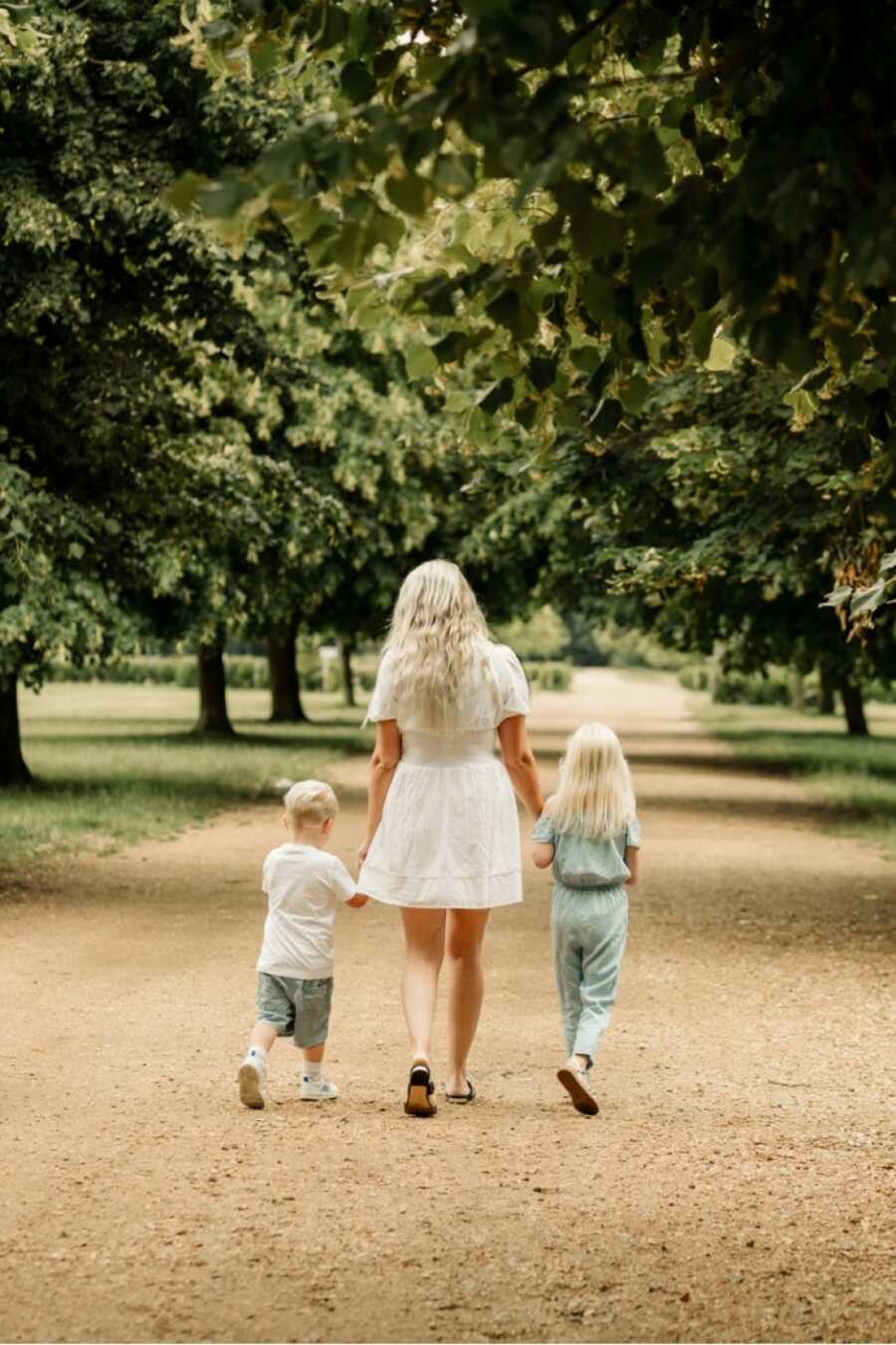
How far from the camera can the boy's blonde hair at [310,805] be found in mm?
6652

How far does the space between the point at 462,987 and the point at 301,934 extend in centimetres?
Result: 67

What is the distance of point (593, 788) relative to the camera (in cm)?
687

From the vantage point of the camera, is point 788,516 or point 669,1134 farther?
point 788,516

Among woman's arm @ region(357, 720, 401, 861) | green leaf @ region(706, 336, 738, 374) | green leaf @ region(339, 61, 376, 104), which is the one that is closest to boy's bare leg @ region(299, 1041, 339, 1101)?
woman's arm @ region(357, 720, 401, 861)

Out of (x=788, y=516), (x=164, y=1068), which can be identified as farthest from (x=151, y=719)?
(x=164, y=1068)

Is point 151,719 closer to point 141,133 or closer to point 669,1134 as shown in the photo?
point 141,133

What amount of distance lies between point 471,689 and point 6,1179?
237 centimetres

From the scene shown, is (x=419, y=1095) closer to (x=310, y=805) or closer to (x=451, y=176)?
(x=310, y=805)

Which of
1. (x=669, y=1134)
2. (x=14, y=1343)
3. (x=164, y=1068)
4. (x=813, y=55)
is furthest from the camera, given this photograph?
(x=164, y=1068)

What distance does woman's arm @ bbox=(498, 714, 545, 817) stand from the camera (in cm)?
677

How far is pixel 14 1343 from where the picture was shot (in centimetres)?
413

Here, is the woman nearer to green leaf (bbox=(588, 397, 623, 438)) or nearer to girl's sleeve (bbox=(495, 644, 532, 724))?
girl's sleeve (bbox=(495, 644, 532, 724))

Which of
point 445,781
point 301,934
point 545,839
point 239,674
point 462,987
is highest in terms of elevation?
point 445,781

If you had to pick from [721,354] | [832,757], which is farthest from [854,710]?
[721,354]
